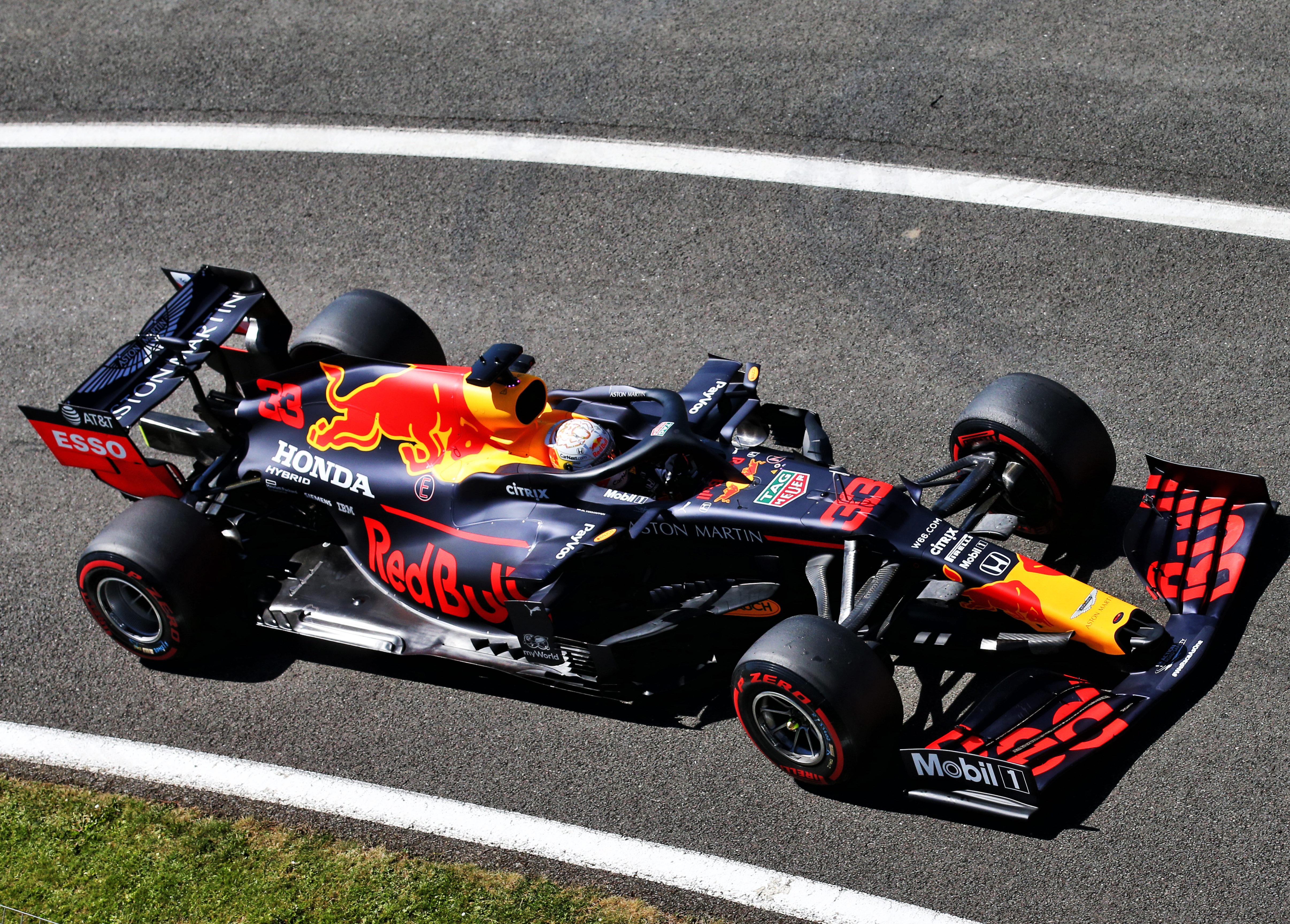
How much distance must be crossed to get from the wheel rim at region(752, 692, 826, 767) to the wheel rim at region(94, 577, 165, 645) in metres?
3.43

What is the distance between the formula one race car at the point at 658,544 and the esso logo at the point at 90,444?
2 cm

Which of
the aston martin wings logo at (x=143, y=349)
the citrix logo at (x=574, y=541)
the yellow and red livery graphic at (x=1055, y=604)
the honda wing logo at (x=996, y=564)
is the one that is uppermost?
the aston martin wings logo at (x=143, y=349)

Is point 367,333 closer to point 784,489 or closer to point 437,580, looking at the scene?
point 437,580

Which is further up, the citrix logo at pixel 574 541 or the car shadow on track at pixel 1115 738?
the citrix logo at pixel 574 541

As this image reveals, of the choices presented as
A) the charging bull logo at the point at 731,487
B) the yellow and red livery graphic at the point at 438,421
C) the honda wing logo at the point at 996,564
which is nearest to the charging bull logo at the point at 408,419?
the yellow and red livery graphic at the point at 438,421

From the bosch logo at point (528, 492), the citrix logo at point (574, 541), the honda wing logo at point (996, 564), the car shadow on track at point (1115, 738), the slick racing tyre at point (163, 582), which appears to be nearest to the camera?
the car shadow on track at point (1115, 738)

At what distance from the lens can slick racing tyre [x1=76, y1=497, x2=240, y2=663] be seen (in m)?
7.29

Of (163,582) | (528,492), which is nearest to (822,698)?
(528,492)

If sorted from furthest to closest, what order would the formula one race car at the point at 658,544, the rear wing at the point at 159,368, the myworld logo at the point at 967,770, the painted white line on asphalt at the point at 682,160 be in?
1. the painted white line on asphalt at the point at 682,160
2. the rear wing at the point at 159,368
3. the formula one race car at the point at 658,544
4. the myworld logo at the point at 967,770

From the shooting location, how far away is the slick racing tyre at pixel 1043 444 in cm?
724

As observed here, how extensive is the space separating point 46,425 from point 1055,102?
7961mm

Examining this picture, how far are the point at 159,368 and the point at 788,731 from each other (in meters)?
4.28

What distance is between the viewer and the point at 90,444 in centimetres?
796

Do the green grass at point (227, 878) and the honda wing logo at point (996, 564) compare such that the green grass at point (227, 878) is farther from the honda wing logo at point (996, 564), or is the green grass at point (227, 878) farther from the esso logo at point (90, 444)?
the honda wing logo at point (996, 564)
